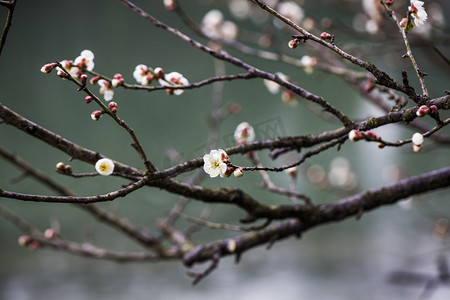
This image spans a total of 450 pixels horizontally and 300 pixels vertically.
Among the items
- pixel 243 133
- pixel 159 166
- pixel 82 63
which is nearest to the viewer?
pixel 82 63

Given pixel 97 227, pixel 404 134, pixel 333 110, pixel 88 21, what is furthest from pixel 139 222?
pixel 333 110

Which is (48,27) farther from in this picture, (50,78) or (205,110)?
(205,110)

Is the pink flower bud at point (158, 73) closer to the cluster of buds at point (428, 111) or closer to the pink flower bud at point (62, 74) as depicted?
the pink flower bud at point (62, 74)

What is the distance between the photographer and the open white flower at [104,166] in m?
0.46

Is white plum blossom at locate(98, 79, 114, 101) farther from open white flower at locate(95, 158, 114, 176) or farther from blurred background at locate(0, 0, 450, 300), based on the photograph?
blurred background at locate(0, 0, 450, 300)

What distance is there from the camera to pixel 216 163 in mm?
453

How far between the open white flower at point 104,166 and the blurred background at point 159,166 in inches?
48.4

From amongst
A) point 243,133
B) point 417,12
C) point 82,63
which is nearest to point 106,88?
point 82,63

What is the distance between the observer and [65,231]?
227 centimetres

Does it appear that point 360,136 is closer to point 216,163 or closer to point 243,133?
point 216,163

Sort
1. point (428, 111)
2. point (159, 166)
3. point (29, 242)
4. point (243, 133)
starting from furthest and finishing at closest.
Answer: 1. point (159, 166)
2. point (29, 242)
3. point (243, 133)
4. point (428, 111)

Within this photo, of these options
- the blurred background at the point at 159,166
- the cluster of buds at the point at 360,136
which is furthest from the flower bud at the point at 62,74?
the blurred background at the point at 159,166

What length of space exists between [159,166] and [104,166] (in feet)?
5.24

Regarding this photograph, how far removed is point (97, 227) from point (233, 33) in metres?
1.51
